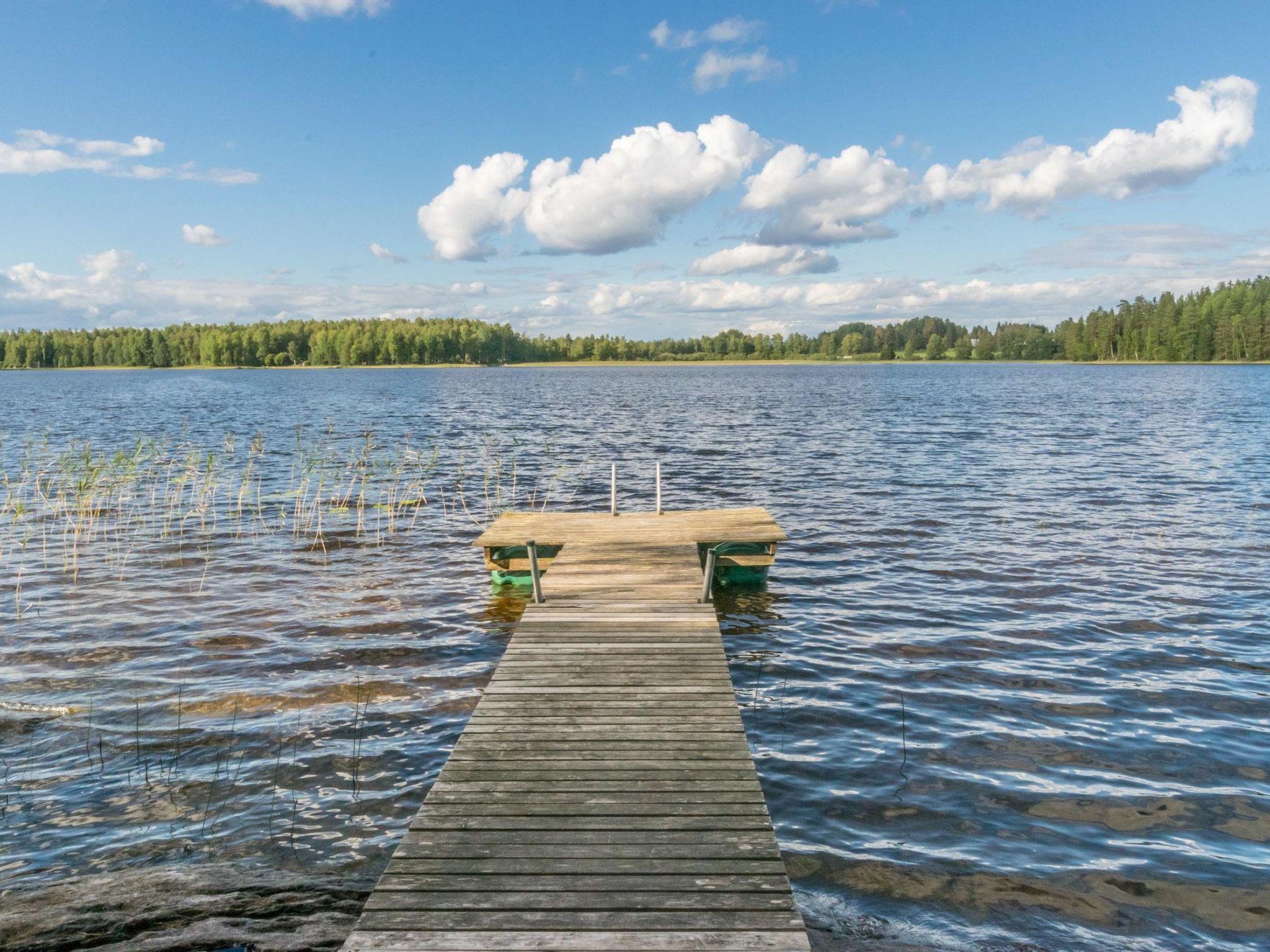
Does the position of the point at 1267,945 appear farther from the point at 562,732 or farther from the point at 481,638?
the point at 481,638

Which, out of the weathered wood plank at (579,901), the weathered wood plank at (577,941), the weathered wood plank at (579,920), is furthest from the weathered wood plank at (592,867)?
the weathered wood plank at (577,941)

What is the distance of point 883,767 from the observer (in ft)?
29.3

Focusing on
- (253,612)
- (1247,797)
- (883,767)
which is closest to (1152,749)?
(1247,797)

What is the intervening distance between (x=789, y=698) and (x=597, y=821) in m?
5.68

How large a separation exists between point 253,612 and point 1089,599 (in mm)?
14910

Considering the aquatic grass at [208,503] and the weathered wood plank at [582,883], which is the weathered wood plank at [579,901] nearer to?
the weathered wood plank at [582,883]

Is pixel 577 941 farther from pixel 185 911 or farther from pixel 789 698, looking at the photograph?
pixel 789 698

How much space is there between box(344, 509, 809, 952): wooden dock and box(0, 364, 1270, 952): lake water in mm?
1189

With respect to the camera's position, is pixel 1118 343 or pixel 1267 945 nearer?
pixel 1267 945

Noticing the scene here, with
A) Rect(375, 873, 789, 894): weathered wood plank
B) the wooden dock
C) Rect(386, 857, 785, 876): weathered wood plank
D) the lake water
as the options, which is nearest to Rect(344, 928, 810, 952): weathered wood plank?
the wooden dock

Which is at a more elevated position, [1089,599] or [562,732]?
[562,732]

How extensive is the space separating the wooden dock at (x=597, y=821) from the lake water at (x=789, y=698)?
1.19 m

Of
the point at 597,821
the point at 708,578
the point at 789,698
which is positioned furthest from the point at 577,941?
the point at 708,578

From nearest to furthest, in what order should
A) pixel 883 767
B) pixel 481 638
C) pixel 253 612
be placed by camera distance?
pixel 883 767
pixel 481 638
pixel 253 612
